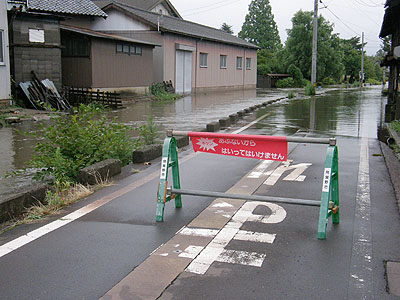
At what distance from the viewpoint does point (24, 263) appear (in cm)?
425

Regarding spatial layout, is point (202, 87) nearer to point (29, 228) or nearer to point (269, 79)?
point (269, 79)

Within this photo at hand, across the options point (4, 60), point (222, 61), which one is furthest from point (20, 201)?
point (222, 61)

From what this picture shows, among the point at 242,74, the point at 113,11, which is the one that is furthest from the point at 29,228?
the point at 242,74

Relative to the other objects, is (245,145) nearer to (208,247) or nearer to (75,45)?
(208,247)

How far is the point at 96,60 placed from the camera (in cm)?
2394

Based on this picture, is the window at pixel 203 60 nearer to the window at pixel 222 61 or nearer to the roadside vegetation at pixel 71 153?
the window at pixel 222 61

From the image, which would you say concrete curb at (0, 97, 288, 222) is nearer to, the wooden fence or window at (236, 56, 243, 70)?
the wooden fence

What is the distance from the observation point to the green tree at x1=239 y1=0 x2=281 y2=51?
91562mm

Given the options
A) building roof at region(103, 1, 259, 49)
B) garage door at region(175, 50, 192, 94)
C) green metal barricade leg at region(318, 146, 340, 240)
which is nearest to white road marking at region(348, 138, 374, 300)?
green metal barricade leg at region(318, 146, 340, 240)

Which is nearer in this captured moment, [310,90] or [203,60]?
[310,90]

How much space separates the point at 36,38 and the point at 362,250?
19309 mm

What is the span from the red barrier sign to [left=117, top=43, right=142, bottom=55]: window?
833 inches

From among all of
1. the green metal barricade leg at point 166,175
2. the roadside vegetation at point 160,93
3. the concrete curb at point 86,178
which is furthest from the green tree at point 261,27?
the green metal barricade leg at point 166,175

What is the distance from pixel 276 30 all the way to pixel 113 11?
6737 cm
